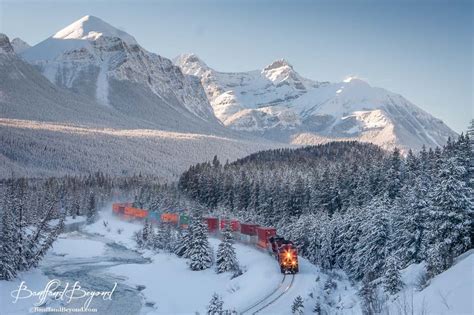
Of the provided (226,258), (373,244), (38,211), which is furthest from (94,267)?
(38,211)

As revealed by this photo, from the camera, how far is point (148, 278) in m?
59.5

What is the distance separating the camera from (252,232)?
69312mm

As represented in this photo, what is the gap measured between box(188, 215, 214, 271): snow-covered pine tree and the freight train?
3123 mm

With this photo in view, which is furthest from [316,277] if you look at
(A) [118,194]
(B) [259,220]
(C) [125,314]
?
(A) [118,194]

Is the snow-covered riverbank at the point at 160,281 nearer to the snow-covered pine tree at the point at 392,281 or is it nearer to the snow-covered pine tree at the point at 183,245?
the snow-covered pine tree at the point at 183,245

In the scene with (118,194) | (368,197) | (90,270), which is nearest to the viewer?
(90,270)

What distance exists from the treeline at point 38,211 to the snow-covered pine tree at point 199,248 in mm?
15320

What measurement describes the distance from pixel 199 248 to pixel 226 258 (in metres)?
5.35

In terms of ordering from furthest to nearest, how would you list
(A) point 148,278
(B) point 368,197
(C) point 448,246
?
(B) point 368,197 < (A) point 148,278 < (C) point 448,246

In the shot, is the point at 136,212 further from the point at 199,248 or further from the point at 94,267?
the point at 199,248

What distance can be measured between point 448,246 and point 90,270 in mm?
43354

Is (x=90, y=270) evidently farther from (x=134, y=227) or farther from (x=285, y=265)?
(x=134, y=227)

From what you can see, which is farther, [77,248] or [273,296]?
[77,248]

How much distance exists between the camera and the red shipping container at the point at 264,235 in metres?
61.7
